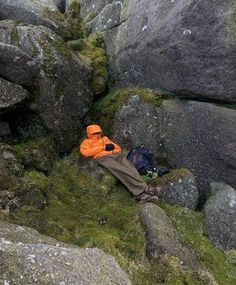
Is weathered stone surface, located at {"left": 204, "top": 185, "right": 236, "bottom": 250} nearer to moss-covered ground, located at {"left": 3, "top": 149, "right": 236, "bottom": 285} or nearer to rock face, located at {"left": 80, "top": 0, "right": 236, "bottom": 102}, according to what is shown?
moss-covered ground, located at {"left": 3, "top": 149, "right": 236, "bottom": 285}

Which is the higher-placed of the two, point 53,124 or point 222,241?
point 53,124

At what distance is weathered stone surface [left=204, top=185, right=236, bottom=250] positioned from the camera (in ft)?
48.4

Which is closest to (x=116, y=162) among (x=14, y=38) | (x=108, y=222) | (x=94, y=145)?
(x=94, y=145)

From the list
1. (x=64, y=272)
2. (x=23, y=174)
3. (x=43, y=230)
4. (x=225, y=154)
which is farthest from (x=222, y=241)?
(x=64, y=272)

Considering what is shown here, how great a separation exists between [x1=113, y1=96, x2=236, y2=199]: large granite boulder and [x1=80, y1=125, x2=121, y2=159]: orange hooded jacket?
1448mm

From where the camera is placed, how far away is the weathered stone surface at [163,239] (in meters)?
12.8

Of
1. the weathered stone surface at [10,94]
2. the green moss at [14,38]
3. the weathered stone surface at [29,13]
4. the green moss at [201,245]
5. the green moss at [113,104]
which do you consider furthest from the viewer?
the weathered stone surface at [29,13]

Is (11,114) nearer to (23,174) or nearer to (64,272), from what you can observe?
(23,174)

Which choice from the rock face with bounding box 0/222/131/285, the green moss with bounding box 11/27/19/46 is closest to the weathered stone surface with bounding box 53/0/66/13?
the green moss with bounding box 11/27/19/46

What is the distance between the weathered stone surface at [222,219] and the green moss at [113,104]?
4.65 meters

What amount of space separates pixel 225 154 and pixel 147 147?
311 cm

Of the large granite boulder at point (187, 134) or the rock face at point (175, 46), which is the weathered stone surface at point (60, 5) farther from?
the large granite boulder at point (187, 134)

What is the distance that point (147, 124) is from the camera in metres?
18.1

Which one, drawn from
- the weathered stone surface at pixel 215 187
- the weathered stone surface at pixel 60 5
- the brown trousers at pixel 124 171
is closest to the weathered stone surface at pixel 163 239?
the brown trousers at pixel 124 171
